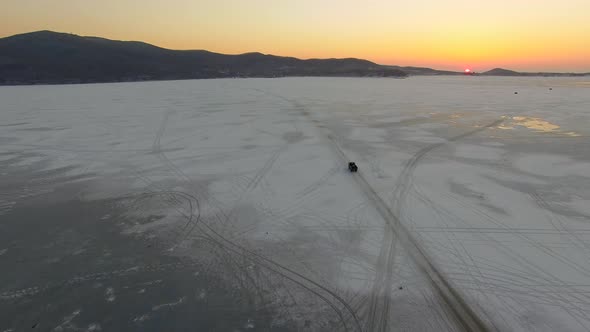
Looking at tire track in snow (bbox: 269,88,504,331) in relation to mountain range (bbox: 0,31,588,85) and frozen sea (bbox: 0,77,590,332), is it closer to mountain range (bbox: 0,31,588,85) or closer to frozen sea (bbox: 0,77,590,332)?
frozen sea (bbox: 0,77,590,332)

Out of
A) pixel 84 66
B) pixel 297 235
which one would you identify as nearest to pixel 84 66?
pixel 84 66

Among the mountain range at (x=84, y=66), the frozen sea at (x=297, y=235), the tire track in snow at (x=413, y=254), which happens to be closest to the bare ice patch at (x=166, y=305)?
the frozen sea at (x=297, y=235)

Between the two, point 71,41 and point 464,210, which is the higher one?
point 71,41

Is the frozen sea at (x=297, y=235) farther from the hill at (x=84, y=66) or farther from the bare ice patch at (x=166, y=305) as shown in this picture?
the hill at (x=84, y=66)

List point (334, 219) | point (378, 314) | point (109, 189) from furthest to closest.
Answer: point (109, 189)
point (334, 219)
point (378, 314)

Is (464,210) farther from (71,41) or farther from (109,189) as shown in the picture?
(71,41)

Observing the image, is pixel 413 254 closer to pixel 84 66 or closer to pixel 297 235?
pixel 297 235

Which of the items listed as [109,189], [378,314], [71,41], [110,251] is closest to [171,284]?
[110,251]

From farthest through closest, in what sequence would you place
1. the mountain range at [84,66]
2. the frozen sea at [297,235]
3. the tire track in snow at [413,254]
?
the mountain range at [84,66], the frozen sea at [297,235], the tire track in snow at [413,254]
